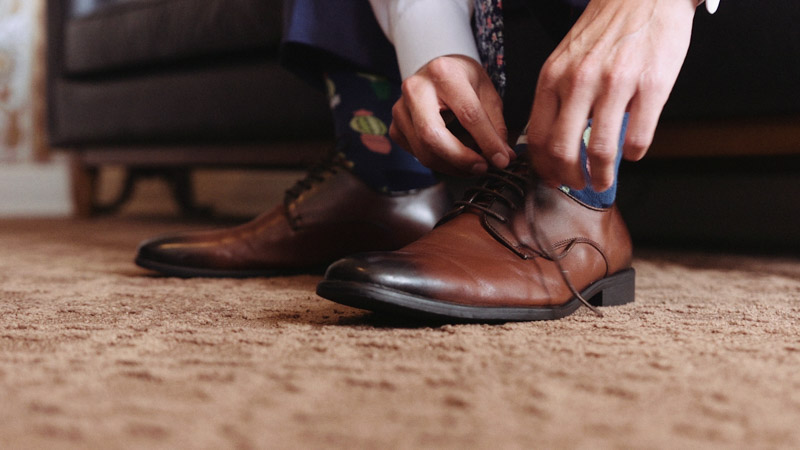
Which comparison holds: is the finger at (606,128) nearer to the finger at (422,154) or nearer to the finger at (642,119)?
the finger at (642,119)

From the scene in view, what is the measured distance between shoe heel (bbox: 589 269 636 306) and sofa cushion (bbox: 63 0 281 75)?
78 centimetres

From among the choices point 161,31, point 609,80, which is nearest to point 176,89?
point 161,31

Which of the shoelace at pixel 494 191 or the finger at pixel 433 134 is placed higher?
the finger at pixel 433 134

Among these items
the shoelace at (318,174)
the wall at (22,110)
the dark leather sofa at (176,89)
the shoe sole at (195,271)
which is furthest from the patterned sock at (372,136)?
the wall at (22,110)

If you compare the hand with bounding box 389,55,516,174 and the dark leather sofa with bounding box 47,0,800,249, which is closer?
the hand with bounding box 389,55,516,174

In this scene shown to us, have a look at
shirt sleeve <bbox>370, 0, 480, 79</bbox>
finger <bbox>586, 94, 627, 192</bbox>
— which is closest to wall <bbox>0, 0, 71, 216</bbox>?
shirt sleeve <bbox>370, 0, 480, 79</bbox>

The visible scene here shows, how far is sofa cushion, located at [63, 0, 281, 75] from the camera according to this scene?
116 cm

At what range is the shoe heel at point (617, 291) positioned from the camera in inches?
21.3

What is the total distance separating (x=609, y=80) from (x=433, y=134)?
0.14m

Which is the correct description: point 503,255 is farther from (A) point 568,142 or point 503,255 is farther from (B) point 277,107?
(B) point 277,107

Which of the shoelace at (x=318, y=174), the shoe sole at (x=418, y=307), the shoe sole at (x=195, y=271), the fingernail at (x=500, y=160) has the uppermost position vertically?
the fingernail at (x=500, y=160)

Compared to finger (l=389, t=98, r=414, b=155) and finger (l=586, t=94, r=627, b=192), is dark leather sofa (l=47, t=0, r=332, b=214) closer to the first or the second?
finger (l=389, t=98, r=414, b=155)

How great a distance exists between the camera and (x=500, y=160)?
505 millimetres

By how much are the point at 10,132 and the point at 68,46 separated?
822 millimetres
